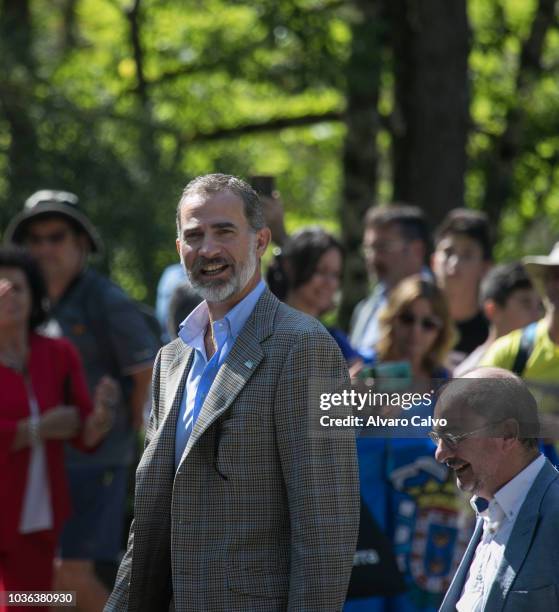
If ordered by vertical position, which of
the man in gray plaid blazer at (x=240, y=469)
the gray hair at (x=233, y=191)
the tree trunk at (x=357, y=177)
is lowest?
the man in gray plaid blazer at (x=240, y=469)

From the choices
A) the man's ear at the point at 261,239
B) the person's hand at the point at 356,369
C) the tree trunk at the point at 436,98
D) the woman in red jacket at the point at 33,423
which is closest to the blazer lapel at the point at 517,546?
the man's ear at the point at 261,239

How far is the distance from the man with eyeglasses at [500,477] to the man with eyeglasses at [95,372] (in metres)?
3.39

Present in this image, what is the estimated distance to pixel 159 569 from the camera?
378cm

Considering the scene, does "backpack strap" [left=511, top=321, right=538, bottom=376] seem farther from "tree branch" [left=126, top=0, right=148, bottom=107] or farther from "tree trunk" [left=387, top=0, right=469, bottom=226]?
"tree branch" [left=126, top=0, right=148, bottom=107]

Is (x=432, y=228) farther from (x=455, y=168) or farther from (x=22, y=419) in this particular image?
(x=22, y=419)

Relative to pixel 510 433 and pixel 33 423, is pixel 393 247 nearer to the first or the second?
pixel 33 423

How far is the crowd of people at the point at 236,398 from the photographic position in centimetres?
361

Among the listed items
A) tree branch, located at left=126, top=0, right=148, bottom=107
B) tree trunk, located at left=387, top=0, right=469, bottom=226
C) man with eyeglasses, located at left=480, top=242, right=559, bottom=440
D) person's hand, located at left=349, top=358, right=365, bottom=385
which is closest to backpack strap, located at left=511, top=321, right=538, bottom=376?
man with eyeglasses, located at left=480, top=242, right=559, bottom=440

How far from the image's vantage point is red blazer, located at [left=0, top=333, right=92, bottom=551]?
6062 millimetres

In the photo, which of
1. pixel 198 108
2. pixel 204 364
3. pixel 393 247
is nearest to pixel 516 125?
pixel 198 108

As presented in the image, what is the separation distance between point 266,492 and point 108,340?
3340 mm

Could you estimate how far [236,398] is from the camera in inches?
143

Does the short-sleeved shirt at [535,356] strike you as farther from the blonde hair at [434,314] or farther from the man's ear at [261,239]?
the man's ear at [261,239]

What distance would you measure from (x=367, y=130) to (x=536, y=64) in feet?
8.48
